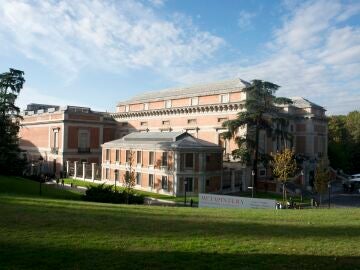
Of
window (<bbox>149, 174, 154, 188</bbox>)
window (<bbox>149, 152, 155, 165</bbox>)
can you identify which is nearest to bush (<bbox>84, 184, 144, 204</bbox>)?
window (<bbox>149, 174, 154, 188</bbox>)

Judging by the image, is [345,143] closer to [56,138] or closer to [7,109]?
[56,138]

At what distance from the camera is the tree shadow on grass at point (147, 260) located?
Result: 25.4 ft

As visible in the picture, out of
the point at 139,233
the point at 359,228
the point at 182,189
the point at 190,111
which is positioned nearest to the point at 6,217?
the point at 139,233

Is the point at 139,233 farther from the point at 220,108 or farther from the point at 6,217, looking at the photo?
the point at 220,108

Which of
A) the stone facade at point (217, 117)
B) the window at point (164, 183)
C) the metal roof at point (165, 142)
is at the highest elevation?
the stone facade at point (217, 117)

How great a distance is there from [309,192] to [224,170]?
12.3 m

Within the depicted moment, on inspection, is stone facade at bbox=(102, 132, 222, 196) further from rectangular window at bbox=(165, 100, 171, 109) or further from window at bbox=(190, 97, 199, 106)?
rectangular window at bbox=(165, 100, 171, 109)

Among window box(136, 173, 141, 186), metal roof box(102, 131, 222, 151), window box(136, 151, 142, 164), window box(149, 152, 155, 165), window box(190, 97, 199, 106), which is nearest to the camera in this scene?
metal roof box(102, 131, 222, 151)

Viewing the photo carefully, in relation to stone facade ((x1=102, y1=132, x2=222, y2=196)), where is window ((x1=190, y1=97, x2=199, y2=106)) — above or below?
above

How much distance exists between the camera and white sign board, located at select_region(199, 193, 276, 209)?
2584cm

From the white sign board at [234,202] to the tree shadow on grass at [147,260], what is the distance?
57.5 ft

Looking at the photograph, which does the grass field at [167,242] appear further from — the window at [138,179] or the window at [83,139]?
the window at [83,139]

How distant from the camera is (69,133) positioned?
5791cm

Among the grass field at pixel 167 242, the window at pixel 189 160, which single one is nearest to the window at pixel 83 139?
the window at pixel 189 160
